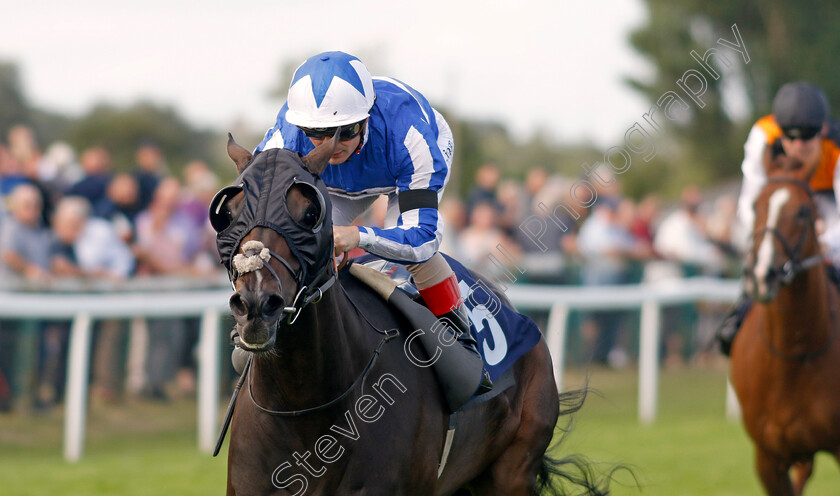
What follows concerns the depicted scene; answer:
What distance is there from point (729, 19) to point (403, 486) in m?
28.8

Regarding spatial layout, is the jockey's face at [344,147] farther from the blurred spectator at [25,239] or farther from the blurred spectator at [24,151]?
the blurred spectator at [24,151]

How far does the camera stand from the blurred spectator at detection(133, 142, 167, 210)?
8852mm

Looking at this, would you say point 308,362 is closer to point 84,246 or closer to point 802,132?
point 802,132

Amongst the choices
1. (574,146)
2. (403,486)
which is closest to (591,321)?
(403,486)

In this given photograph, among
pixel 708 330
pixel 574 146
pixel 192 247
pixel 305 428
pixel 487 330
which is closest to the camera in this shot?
pixel 305 428

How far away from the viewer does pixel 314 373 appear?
2910mm

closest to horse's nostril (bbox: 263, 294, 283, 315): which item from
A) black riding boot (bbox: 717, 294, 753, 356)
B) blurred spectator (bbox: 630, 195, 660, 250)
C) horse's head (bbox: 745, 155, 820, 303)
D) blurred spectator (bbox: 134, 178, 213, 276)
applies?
horse's head (bbox: 745, 155, 820, 303)

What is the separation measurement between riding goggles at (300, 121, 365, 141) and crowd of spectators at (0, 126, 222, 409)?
384 cm

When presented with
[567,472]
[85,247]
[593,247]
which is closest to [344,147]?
[567,472]

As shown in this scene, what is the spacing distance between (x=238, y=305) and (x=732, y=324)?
4.21 m

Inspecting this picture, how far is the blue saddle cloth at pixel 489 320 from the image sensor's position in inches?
149

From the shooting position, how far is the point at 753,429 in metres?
5.35

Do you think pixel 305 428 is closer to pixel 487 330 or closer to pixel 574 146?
pixel 487 330

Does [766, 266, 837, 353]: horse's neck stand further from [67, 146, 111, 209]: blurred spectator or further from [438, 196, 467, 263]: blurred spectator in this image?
[67, 146, 111, 209]: blurred spectator
